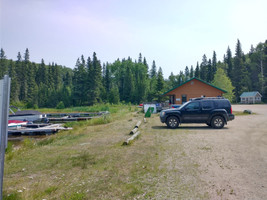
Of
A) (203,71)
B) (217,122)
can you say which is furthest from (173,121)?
(203,71)

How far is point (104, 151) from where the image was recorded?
23.7 feet

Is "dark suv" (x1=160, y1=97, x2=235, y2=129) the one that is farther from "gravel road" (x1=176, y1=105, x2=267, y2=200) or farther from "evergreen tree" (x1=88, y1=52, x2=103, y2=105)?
"evergreen tree" (x1=88, y1=52, x2=103, y2=105)

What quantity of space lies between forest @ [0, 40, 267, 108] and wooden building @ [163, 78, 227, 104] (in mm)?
19306

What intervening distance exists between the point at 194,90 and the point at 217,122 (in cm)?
1916

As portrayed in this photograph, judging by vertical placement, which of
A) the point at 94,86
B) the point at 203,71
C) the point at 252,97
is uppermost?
the point at 203,71

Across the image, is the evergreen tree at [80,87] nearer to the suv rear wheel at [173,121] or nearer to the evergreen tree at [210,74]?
the suv rear wheel at [173,121]

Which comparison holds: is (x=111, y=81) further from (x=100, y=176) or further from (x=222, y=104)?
(x=100, y=176)

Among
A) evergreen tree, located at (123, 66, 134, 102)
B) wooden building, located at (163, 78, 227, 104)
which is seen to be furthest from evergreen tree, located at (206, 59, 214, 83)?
wooden building, located at (163, 78, 227, 104)

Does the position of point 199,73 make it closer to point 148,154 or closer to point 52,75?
point 52,75

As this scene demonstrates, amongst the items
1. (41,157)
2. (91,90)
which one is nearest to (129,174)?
(41,157)

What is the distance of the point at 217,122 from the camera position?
42.5 feet

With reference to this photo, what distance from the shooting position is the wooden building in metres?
30.8

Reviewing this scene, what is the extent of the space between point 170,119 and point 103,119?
9.32m

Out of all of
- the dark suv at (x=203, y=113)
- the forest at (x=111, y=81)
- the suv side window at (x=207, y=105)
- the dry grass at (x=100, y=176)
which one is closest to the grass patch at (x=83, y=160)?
the dry grass at (x=100, y=176)
